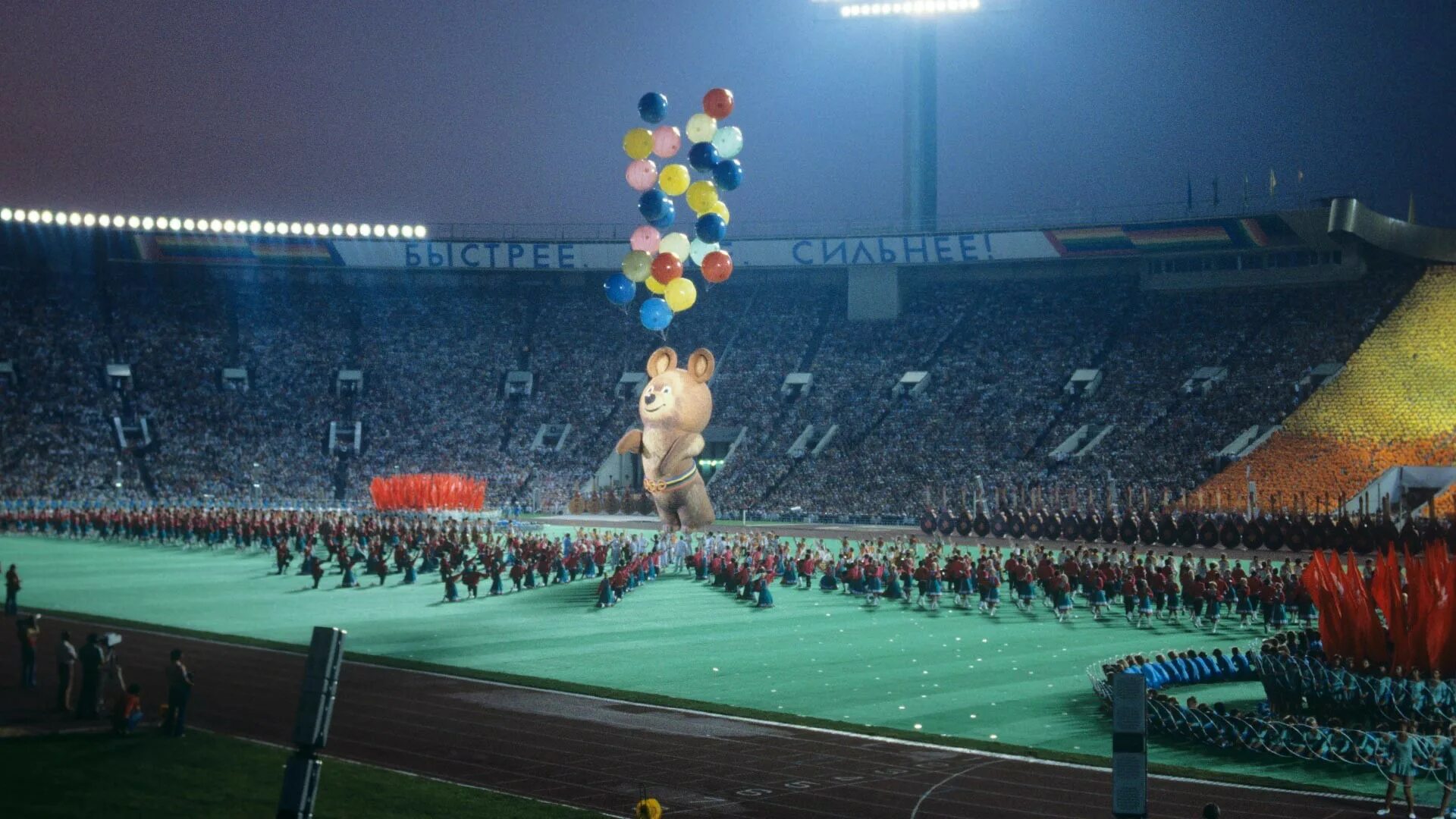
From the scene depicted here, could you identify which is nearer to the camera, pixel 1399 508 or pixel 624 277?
pixel 624 277

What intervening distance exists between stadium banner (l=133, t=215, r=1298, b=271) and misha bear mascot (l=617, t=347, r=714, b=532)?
90.1ft

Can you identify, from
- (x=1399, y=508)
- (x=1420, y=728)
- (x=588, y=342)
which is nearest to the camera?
(x=1420, y=728)

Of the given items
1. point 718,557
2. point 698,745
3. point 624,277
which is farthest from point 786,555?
point 698,745

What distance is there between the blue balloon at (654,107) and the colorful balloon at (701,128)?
627mm

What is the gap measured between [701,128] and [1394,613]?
1640 cm

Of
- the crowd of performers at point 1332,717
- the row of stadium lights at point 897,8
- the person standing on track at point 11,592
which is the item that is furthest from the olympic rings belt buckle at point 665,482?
the row of stadium lights at point 897,8

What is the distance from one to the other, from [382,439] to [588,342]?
11.3m

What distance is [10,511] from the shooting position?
52031 millimetres

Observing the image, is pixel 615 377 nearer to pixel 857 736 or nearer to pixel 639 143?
pixel 639 143

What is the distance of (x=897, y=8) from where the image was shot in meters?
52.9

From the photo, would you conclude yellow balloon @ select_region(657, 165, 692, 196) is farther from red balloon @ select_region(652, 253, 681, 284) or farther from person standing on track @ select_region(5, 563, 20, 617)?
person standing on track @ select_region(5, 563, 20, 617)

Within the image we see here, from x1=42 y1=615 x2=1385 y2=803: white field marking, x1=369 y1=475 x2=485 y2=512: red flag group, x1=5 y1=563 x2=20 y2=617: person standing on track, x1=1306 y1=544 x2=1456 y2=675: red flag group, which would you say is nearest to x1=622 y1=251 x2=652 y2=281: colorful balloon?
x1=42 y1=615 x2=1385 y2=803: white field marking

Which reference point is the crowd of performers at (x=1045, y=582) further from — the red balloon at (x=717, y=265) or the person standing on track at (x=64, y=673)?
the person standing on track at (x=64, y=673)

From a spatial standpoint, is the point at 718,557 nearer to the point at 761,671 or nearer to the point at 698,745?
the point at 761,671
